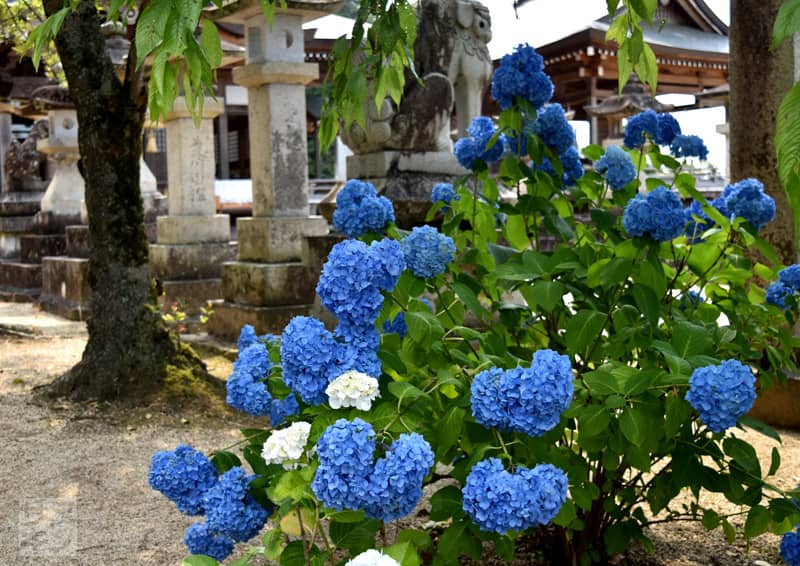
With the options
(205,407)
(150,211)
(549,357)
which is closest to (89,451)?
(205,407)

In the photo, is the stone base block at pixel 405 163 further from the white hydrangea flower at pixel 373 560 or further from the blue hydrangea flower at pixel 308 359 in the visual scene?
the white hydrangea flower at pixel 373 560

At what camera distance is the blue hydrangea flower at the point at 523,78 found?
7.23 feet

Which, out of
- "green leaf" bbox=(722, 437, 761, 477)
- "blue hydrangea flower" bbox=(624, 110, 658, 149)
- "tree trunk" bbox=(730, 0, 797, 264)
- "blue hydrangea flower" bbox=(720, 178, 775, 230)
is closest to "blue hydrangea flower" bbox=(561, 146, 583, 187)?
"blue hydrangea flower" bbox=(624, 110, 658, 149)

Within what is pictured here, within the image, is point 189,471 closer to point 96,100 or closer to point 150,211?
point 96,100

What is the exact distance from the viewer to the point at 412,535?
172 cm

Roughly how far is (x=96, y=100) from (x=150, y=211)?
5.76m

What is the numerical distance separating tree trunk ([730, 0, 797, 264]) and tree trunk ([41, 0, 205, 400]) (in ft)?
9.72

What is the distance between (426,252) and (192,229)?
654cm

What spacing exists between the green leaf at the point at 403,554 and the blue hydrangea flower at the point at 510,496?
0.12m

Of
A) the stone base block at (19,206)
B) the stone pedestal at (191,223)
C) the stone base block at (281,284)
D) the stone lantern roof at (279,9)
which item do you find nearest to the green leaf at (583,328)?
the stone base block at (281,284)

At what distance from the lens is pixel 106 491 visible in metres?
3.41

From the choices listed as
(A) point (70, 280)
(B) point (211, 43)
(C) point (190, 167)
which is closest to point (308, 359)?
(B) point (211, 43)

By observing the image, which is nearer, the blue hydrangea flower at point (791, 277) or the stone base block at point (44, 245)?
the blue hydrangea flower at point (791, 277)

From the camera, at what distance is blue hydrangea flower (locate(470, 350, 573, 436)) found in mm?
1445
